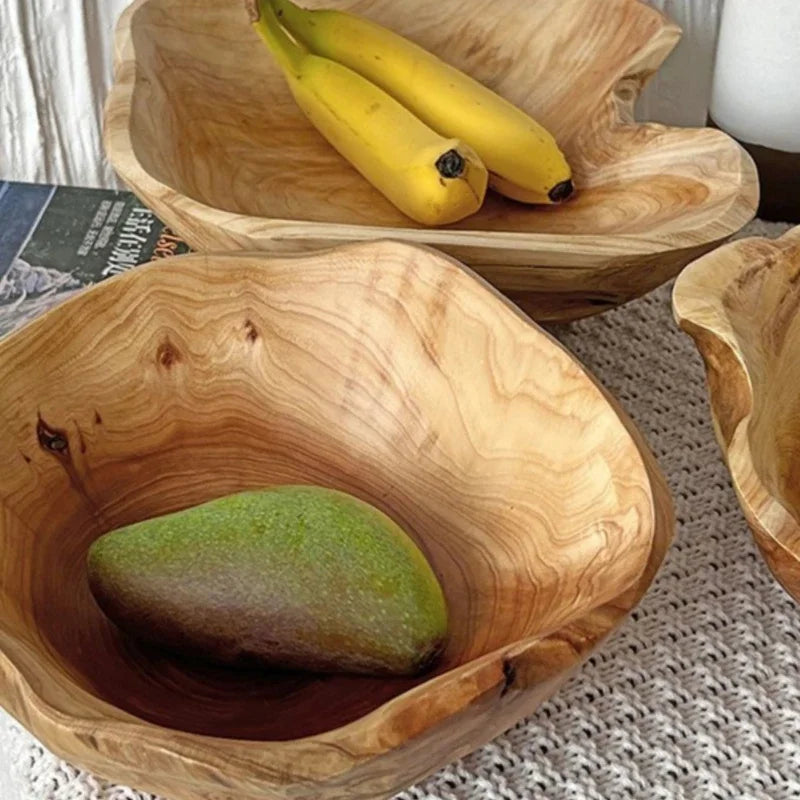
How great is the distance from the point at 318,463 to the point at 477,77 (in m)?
0.29

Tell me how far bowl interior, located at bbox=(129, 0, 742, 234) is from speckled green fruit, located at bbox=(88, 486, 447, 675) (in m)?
0.20

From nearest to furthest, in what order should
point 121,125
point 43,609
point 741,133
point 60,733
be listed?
point 60,733 → point 43,609 → point 121,125 → point 741,133

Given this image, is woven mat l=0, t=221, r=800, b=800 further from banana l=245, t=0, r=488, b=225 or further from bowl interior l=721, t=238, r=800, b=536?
banana l=245, t=0, r=488, b=225

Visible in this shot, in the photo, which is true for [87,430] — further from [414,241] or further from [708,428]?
[708,428]

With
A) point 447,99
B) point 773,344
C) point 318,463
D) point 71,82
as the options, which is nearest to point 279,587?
point 318,463

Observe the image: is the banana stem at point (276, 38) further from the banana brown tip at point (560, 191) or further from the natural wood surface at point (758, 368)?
the natural wood surface at point (758, 368)

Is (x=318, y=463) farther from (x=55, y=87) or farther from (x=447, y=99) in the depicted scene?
(x=55, y=87)

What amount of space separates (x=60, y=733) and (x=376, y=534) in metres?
0.15

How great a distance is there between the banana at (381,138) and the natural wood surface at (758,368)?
161 millimetres

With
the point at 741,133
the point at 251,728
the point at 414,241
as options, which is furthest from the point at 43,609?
the point at 741,133

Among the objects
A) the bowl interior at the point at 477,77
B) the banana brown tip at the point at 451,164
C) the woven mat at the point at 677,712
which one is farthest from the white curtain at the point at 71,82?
the woven mat at the point at 677,712

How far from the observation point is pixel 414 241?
52cm

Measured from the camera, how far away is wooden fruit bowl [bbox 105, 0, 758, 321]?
0.53m

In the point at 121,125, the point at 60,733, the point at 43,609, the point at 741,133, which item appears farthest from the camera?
the point at 741,133
